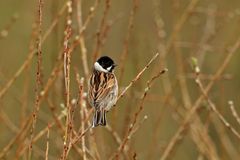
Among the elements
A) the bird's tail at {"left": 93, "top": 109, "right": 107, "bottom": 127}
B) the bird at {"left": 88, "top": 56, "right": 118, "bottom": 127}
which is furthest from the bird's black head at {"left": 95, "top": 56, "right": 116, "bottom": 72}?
the bird's tail at {"left": 93, "top": 109, "right": 107, "bottom": 127}

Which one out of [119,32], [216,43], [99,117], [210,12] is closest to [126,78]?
[119,32]

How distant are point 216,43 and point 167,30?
36.9 inches

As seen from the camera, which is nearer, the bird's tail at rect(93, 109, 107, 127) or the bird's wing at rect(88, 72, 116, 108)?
the bird's tail at rect(93, 109, 107, 127)

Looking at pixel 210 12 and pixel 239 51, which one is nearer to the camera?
pixel 210 12

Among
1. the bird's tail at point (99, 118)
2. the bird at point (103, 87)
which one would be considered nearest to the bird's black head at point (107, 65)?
the bird at point (103, 87)

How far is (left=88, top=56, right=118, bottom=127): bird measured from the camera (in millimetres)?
4117

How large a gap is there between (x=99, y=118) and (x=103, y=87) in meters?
0.34

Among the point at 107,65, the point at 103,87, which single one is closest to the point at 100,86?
the point at 103,87

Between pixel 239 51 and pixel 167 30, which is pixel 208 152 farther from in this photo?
pixel 167 30

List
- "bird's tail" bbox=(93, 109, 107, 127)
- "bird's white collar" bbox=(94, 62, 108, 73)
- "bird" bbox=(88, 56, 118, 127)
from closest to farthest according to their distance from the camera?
"bird's tail" bbox=(93, 109, 107, 127) → "bird" bbox=(88, 56, 118, 127) → "bird's white collar" bbox=(94, 62, 108, 73)

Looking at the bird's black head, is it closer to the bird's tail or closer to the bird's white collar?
the bird's white collar

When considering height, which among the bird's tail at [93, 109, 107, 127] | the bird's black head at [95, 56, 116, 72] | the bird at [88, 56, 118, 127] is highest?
the bird's black head at [95, 56, 116, 72]

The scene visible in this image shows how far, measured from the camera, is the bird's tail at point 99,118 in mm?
3826

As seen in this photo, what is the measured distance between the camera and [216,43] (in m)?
10.4
